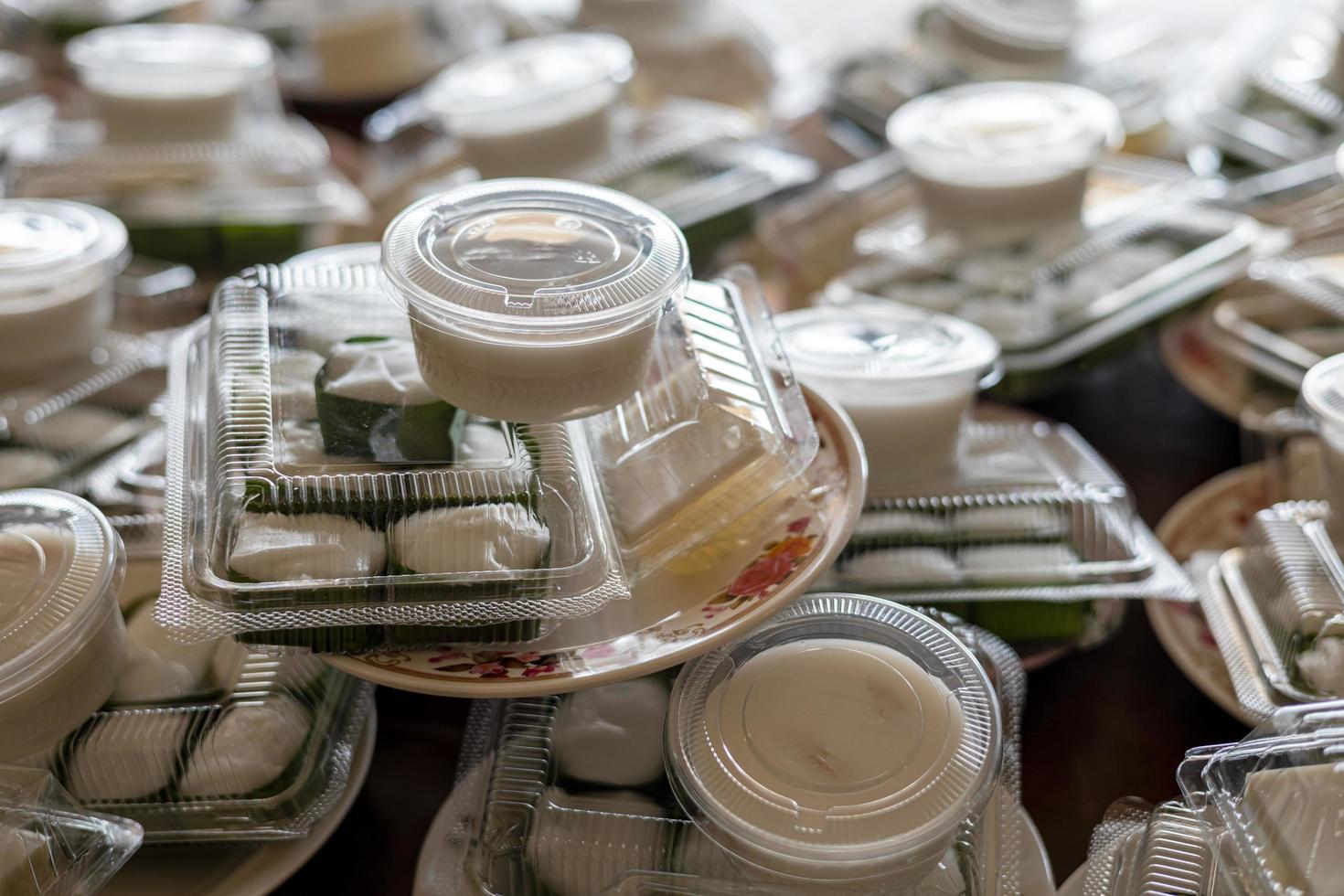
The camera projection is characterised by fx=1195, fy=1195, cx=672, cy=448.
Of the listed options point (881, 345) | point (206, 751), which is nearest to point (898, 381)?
point (881, 345)

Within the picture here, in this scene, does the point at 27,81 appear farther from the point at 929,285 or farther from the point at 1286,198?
the point at 1286,198

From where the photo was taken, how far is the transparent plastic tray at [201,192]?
4.72 feet

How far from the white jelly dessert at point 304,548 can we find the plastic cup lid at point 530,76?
28.9 inches

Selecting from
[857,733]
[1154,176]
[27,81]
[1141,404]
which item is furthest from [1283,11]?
[27,81]

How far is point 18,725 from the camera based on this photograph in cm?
79

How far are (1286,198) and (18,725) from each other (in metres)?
1.41

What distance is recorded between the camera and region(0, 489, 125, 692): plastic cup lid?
774 mm

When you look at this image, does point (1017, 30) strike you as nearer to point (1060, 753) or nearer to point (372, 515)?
point (1060, 753)

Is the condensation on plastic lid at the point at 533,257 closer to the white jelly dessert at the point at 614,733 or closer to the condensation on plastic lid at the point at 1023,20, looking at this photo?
the white jelly dessert at the point at 614,733

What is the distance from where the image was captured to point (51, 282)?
1.11 meters

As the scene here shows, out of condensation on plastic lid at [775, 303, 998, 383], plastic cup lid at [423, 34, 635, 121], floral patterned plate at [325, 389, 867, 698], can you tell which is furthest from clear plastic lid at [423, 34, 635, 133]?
floral patterned plate at [325, 389, 867, 698]

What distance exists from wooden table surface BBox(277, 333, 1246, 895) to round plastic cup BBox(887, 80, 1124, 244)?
46cm

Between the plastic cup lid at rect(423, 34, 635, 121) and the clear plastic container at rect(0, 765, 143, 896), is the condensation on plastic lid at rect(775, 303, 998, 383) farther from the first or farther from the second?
the clear plastic container at rect(0, 765, 143, 896)

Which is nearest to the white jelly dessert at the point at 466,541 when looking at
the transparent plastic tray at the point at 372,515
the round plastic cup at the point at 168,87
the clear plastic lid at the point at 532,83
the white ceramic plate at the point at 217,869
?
the transparent plastic tray at the point at 372,515
